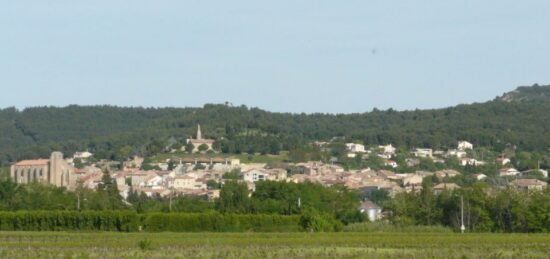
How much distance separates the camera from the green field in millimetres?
51688

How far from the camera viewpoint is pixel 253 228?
83.8 meters

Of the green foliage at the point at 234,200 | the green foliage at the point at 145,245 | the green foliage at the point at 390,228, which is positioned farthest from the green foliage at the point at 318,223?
the green foliage at the point at 145,245

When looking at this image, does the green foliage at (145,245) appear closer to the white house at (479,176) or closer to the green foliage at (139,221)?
the green foliage at (139,221)

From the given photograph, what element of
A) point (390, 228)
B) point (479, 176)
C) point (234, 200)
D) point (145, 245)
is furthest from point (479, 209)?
point (479, 176)

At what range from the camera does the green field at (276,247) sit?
170 ft

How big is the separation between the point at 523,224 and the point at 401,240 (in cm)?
2598

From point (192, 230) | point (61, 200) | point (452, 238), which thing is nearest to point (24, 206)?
point (61, 200)

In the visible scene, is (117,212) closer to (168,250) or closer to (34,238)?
(34,238)

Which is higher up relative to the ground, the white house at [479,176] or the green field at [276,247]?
the white house at [479,176]

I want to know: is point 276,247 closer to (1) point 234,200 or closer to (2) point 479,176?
(1) point 234,200

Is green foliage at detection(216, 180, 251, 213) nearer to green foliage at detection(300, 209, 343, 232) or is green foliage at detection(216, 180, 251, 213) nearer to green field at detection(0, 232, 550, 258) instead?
green foliage at detection(300, 209, 343, 232)

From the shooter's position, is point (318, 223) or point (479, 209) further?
point (479, 209)

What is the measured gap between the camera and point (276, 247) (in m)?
58.3

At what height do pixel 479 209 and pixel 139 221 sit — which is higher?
pixel 479 209
